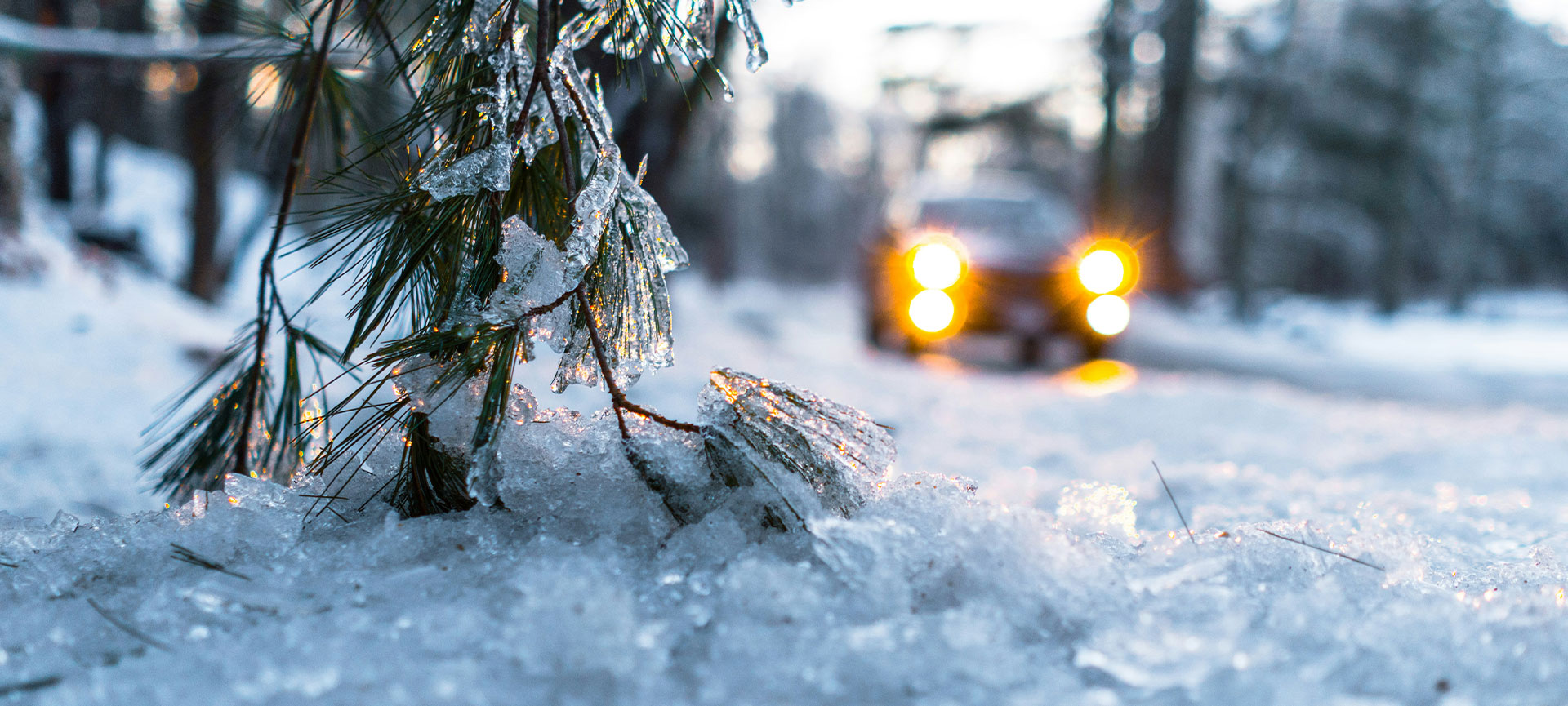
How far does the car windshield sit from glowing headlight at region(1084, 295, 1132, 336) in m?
0.53

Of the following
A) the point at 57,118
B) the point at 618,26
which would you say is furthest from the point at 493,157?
the point at 57,118

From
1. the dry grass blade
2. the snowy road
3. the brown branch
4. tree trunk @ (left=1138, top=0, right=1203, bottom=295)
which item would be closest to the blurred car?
tree trunk @ (left=1138, top=0, right=1203, bottom=295)

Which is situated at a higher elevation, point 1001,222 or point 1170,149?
point 1170,149

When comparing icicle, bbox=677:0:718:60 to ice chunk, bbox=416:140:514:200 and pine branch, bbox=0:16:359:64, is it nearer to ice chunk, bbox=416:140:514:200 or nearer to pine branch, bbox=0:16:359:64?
ice chunk, bbox=416:140:514:200

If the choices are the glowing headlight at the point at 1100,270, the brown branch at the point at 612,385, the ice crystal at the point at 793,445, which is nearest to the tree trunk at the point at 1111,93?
the glowing headlight at the point at 1100,270

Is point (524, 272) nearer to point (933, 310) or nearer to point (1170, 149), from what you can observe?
point (933, 310)

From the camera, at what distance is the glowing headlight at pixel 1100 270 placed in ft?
20.0

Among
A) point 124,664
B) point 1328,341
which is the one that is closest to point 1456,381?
point 1328,341

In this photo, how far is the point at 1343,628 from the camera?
88 centimetres

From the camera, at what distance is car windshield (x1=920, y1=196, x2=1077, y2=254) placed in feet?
20.7

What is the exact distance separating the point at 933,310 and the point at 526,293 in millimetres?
5124

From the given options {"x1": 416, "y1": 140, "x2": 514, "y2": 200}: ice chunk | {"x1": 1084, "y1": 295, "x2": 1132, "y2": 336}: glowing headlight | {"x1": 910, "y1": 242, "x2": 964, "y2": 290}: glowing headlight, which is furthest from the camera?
{"x1": 1084, "y1": 295, "x2": 1132, "y2": 336}: glowing headlight

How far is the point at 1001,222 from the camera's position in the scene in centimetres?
662

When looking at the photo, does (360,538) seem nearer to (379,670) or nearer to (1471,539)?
(379,670)
